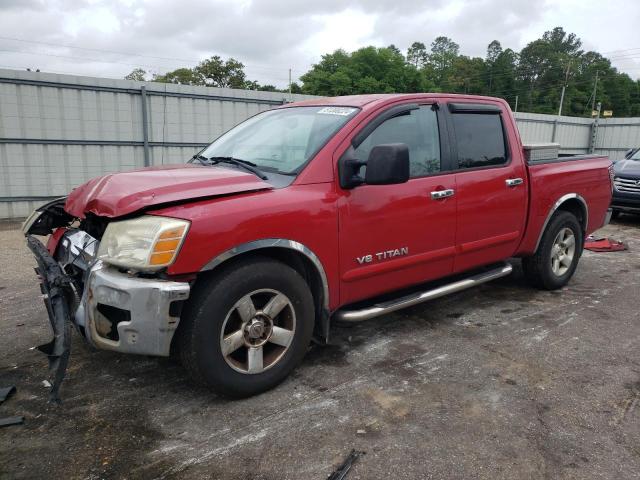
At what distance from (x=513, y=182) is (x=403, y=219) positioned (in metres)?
1.38

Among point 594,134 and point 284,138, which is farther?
point 594,134

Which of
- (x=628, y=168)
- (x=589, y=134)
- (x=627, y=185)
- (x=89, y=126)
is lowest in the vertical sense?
(x=627, y=185)

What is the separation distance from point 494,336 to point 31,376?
3.31m

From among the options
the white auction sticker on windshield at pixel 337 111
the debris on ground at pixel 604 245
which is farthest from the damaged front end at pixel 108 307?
the debris on ground at pixel 604 245

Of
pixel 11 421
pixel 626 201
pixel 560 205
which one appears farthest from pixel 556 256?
Answer: pixel 626 201

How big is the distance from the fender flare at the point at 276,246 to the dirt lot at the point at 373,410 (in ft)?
2.04

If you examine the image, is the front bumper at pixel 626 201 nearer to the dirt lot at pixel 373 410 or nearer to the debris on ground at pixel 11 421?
the dirt lot at pixel 373 410

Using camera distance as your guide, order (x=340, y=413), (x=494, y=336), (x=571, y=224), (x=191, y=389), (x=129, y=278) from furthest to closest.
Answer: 1. (x=571, y=224)
2. (x=494, y=336)
3. (x=191, y=389)
4. (x=340, y=413)
5. (x=129, y=278)

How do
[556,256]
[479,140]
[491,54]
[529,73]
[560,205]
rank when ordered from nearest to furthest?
[479,140] < [560,205] < [556,256] < [529,73] < [491,54]

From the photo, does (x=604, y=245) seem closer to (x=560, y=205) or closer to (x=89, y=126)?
(x=560, y=205)

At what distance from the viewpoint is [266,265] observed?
2893mm

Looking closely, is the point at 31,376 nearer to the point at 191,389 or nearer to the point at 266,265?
the point at 191,389

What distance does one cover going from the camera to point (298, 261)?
3.17 m

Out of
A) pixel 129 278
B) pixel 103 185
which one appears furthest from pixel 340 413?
pixel 103 185
